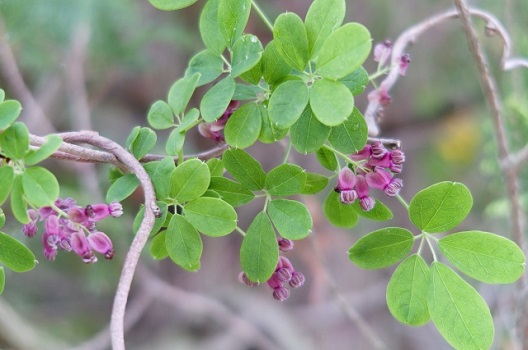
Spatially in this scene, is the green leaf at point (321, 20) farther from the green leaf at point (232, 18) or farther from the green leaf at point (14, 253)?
the green leaf at point (14, 253)

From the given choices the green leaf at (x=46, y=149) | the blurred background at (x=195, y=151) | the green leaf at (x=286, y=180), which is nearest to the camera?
the green leaf at (x=46, y=149)

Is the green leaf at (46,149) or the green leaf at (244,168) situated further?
the green leaf at (244,168)

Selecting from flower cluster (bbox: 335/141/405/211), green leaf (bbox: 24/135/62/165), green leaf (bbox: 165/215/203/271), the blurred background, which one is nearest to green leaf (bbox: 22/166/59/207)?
green leaf (bbox: 24/135/62/165)

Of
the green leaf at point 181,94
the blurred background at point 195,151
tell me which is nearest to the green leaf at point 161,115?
the green leaf at point 181,94

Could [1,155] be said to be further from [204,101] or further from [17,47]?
[17,47]

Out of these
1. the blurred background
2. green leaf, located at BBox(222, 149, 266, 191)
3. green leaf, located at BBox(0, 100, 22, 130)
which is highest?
green leaf, located at BBox(0, 100, 22, 130)

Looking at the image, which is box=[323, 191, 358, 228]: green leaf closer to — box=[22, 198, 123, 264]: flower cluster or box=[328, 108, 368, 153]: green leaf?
box=[328, 108, 368, 153]: green leaf

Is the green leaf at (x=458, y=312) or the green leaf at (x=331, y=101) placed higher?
the green leaf at (x=331, y=101)
